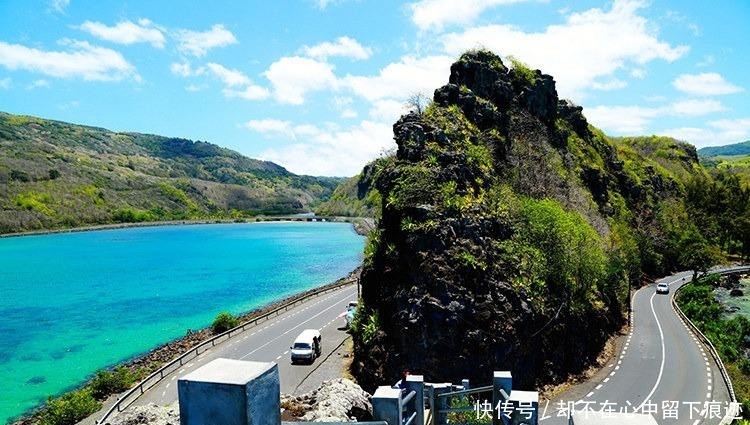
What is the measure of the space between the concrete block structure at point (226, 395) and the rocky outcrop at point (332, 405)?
237 inches

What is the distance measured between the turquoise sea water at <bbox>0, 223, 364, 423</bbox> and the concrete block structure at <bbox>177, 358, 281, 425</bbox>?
3414cm

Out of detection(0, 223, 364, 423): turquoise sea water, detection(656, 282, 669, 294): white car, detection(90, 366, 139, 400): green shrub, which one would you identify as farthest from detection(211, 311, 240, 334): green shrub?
detection(656, 282, 669, 294): white car

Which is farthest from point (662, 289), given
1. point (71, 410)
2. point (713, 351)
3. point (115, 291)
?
point (115, 291)

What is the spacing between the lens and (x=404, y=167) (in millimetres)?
26062

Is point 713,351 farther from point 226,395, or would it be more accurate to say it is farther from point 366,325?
point 226,395

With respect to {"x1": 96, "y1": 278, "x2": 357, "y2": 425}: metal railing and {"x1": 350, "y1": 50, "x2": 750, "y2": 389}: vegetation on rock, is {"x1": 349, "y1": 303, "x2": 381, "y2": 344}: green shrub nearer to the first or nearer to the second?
{"x1": 350, "y1": 50, "x2": 750, "y2": 389}: vegetation on rock

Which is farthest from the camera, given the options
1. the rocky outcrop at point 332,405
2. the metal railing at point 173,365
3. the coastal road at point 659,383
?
the metal railing at point 173,365

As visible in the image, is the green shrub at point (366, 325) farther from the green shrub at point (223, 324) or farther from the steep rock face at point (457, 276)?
the green shrub at point (223, 324)

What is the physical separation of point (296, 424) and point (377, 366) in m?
20.8

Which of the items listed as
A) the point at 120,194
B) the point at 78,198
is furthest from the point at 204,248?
the point at 120,194

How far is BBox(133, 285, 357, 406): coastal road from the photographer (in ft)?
82.3

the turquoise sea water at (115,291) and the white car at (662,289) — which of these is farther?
the white car at (662,289)

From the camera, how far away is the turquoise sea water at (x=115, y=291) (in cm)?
3833

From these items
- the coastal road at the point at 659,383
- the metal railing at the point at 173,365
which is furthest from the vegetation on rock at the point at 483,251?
the metal railing at the point at 173,365
